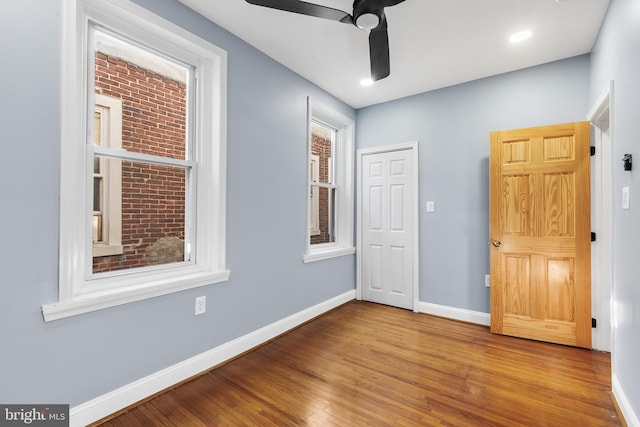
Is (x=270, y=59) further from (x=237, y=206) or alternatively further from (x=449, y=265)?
(x=449, y=265)

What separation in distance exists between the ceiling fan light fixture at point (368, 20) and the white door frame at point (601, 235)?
1993 millimetres

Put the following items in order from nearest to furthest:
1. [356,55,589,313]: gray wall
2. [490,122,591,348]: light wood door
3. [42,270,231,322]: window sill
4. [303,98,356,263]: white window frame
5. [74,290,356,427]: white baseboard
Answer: [42,270,231,322]: window sill, [74,290,356,427]: white baseboard, [490,122,591,348]: light wood door, [356,55,589,313]: gray wall, [303,98,356,263]: white window frame

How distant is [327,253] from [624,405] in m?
2.58

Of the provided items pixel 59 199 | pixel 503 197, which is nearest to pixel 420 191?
pixel 503 197

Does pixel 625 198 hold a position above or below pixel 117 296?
above

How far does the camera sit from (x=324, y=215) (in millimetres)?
4012

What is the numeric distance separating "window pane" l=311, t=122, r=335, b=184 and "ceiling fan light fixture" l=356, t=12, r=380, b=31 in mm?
1896

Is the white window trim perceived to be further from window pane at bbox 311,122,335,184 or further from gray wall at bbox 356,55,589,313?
gray wall at bbox 356,55,589,313

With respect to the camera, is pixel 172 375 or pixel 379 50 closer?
pixel 172 375

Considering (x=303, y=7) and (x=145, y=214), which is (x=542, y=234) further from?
(x=145, y=214)

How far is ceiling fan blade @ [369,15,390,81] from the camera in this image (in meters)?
2.01

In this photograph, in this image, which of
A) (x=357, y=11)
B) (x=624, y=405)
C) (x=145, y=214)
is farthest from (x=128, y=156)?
(x=624, y=405)

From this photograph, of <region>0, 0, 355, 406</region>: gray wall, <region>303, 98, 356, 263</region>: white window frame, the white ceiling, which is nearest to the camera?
<region>0, 0, 355, 406</region>: gray wall

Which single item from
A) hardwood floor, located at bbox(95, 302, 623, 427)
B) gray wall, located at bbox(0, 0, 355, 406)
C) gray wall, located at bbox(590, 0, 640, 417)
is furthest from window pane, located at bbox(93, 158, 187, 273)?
gray wall, located at bbox(590, 0, 640, 417)
